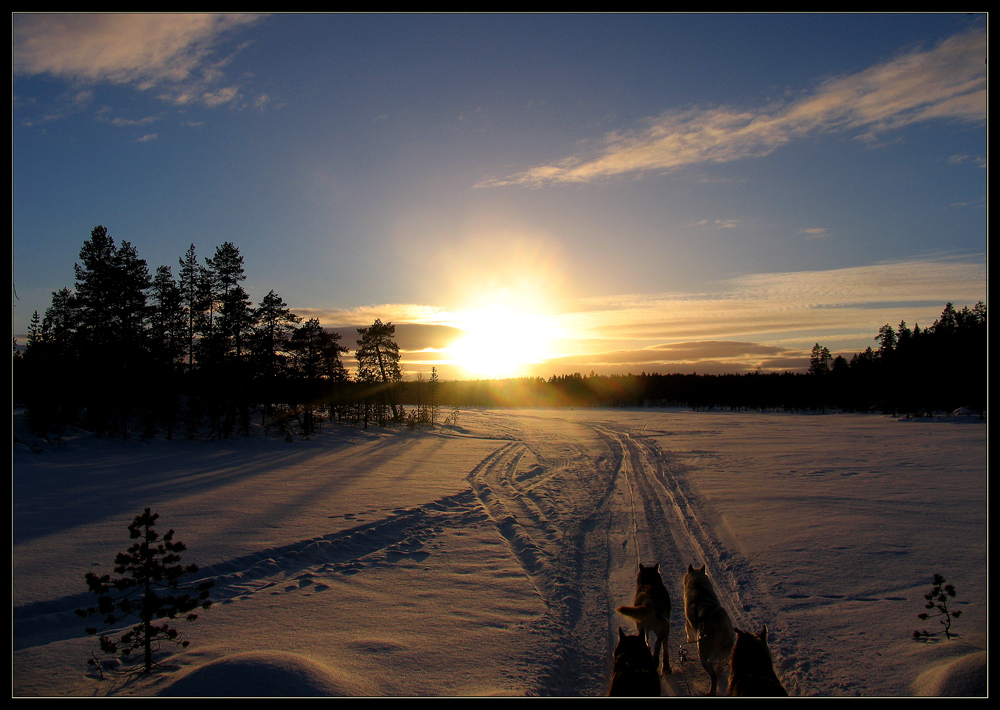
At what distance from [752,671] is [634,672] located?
1123 millimetres

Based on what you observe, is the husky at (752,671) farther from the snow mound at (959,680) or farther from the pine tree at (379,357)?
the pine tree at (379,357)

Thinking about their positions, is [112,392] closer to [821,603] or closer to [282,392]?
[282,392]

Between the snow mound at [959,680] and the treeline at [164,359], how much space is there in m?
32.7

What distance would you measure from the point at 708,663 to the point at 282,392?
35.5 metres

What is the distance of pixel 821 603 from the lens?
256 inches

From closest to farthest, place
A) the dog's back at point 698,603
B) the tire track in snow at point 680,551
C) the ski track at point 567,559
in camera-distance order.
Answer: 1. the dog's back at point 698,603
2. the ski track at point 567,559
3. the tire track in snow at point 680,551

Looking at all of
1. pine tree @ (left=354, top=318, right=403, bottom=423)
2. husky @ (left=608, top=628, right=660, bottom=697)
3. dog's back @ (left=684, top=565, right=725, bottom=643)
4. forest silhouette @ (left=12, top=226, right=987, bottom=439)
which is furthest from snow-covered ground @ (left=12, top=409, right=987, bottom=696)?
pine tree @ (left=354, top=318, right=403, bottom=423)

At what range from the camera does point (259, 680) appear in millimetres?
4000

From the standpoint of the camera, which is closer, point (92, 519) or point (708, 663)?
point (708, 663)

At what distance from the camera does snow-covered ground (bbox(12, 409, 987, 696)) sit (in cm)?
479

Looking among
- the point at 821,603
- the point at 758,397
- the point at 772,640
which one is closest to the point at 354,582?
the point at 772,640

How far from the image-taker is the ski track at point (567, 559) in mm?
5391

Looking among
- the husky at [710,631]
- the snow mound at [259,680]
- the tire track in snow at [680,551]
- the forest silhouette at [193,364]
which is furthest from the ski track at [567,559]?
the forest silhouette at [193,364]
